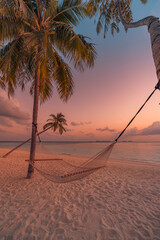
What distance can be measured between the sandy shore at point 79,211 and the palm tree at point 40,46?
4.31 feet

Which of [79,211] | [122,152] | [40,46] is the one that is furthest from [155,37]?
[122,152]

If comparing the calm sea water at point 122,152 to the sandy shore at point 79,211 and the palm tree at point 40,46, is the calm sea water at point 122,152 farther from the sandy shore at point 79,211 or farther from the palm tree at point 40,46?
the palm tree at point 40,46

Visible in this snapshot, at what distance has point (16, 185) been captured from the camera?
3.45 meters

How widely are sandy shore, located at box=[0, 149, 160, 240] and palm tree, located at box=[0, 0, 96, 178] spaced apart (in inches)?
51.8

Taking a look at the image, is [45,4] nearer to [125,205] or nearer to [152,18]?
[152,18]

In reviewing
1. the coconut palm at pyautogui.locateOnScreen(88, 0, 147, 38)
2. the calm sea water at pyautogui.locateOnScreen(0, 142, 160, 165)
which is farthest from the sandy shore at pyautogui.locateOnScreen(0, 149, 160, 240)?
the coconut palm at pyautogui.locateOnScreen(88, 0, 147, 38)

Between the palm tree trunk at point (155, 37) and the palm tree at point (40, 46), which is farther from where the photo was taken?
the palm tree at point (40, 46)

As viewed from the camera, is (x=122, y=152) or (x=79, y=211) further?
(x=122, y=152)

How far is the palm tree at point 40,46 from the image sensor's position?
126 inches

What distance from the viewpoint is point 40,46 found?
3.28m

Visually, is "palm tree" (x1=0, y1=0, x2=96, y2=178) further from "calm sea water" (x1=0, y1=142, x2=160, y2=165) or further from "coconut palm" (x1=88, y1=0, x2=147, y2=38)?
"calm sea water" (x1=0, y1=142, x2=160, y2=165)

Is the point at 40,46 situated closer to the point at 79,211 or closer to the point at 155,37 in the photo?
the point at 155,37

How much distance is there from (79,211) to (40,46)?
4058 mm

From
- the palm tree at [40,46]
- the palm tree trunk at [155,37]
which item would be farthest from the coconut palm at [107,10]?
the palm tree trunk at [155,37]
